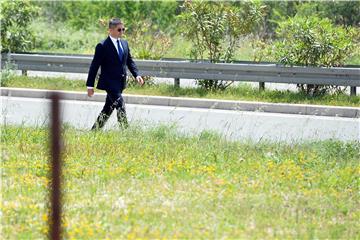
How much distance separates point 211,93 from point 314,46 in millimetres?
1963

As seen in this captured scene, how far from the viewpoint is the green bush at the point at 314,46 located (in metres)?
16.0

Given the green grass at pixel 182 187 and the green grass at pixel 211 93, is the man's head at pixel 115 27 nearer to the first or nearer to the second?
the green grass at pixel 182 187

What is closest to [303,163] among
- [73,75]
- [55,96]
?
[55,96]

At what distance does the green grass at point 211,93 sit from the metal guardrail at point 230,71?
0.22m

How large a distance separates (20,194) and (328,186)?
2.57 meters

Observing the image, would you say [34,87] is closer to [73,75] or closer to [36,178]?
[73,75]

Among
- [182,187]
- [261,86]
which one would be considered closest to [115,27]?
[182,187]

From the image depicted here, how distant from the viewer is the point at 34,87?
56.5ft

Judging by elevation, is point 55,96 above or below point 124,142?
above

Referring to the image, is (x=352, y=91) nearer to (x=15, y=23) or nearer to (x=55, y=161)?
(x=15, y=23)

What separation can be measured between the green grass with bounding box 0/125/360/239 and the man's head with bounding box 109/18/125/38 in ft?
5.42

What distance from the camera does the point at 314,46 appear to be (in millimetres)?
15945

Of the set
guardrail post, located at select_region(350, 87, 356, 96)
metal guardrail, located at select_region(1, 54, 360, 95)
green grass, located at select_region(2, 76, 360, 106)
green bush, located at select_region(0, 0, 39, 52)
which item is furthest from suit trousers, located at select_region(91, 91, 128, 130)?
green bush, located at select_region(0, 0, 39, 52)

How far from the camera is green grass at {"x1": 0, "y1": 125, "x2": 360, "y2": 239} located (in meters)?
6.51
